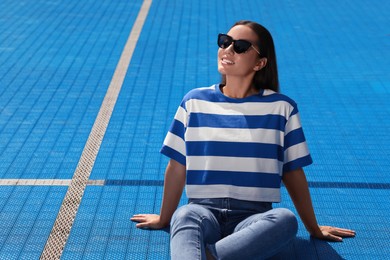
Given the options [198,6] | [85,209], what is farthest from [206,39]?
[85,209]

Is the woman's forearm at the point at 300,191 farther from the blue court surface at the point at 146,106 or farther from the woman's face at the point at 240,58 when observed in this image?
the woman's face at the point at 240,58

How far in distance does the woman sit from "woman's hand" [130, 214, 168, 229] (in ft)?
0.86

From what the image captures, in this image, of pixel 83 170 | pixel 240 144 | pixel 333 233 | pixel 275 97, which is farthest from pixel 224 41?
pixel 83 170

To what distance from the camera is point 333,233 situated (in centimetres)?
290

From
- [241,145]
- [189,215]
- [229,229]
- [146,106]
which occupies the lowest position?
[146,106]

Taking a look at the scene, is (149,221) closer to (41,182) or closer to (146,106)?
(41,182)

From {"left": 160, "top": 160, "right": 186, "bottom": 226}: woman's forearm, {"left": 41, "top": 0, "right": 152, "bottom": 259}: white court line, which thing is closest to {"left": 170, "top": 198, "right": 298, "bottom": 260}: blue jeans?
{"left": 160, "top": 160, "right": 186, "bottom": 226}: woman's forearm

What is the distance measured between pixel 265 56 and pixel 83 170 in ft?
4.48

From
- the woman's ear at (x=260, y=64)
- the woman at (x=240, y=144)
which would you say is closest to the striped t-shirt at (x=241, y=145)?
the woman at (x=240, y=144)

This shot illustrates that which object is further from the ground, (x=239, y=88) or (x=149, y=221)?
(x=239, y=88)

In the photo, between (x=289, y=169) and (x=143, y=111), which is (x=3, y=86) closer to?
(x=143, y=111)

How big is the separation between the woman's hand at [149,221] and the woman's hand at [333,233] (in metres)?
0.68

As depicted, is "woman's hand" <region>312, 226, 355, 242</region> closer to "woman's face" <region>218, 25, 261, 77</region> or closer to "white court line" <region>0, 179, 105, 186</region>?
"woman's face" <region>218, 25, 261, 77</region>

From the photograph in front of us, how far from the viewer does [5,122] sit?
4277 millimetres
